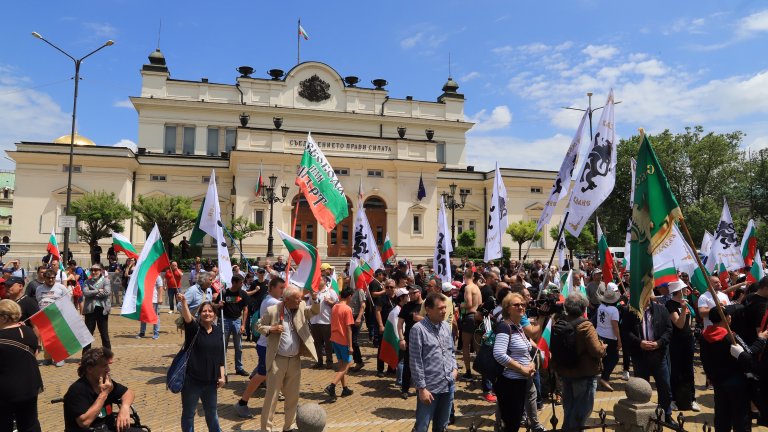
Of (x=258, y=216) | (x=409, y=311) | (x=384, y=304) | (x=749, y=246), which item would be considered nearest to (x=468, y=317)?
(x=409, y=311)

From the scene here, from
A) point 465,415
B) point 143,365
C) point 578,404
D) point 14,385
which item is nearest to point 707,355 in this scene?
point 578,404

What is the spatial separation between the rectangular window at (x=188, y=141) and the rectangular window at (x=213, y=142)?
1438 millimetres

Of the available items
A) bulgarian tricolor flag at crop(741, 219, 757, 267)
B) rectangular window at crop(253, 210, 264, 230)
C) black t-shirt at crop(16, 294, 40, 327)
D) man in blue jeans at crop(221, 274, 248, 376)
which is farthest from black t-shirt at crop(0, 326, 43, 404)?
rectangular window at crop(253, 210, 264, 230)

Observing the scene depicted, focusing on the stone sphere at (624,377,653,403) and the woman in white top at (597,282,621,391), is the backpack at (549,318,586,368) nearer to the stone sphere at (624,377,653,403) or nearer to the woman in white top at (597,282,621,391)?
the stone sphere at (624,377,653,403)

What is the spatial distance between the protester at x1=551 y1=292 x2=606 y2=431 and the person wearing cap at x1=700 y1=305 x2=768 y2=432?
1218 mm

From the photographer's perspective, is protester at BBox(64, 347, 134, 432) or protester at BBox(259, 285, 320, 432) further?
protester at BBox(259, 285, 320, 432)

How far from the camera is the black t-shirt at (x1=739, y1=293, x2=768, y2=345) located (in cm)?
615

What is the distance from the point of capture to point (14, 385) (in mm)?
4926

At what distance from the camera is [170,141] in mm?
48000

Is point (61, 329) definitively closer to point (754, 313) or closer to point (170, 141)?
point (754, 313)

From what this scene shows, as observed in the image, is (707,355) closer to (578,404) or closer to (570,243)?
(578,404)

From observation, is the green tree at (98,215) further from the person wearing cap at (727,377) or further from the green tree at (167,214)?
the person wearing cap at (727,377)

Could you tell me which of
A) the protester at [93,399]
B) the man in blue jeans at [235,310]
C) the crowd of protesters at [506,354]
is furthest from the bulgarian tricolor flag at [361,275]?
the protester at [93,399]

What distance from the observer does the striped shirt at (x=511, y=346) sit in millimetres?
5605
